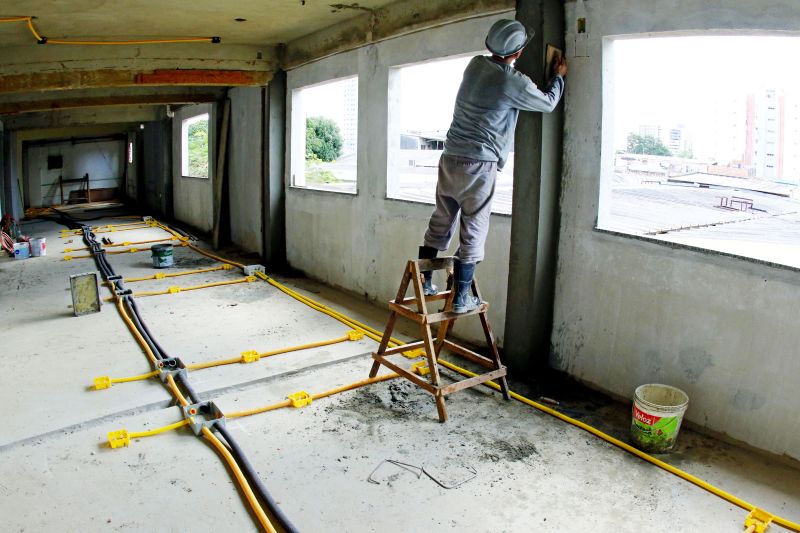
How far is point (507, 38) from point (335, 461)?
2507mm

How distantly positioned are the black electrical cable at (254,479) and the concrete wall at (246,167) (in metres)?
5.32

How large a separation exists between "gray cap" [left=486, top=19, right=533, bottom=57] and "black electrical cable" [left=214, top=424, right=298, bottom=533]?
2.60 meters

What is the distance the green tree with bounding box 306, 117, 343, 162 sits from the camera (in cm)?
1902

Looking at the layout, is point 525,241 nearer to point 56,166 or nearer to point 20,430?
point 20,430

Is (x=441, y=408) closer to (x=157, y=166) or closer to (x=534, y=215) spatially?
(x=534, y=215)

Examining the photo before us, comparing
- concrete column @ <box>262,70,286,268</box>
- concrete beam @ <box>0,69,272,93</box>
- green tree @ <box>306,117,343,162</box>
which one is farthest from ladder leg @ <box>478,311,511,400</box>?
green tree @ <box>306,117,343,162</box>

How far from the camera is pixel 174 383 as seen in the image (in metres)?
3.75

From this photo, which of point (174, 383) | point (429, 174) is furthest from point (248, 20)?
point (174, 383)

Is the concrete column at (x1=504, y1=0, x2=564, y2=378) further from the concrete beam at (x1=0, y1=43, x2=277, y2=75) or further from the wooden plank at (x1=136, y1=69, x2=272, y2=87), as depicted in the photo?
the wooden plank at (x1=136, y1=69, x2=272, y2=87)

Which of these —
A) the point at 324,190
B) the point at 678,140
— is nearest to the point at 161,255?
the point at 324,190

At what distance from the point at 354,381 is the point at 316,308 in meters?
1.88

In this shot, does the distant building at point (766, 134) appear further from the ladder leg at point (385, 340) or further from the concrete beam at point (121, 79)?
the concrete beam at point (121, 79)

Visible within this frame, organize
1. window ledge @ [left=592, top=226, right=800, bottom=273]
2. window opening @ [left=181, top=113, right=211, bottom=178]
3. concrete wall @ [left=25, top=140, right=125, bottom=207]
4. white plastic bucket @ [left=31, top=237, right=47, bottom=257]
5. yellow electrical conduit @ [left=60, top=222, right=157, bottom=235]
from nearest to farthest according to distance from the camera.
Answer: window ledge @ [left=592, top=226, right=800, bottom=273]
white plastic bucket @ [left=31, top=237, right=47, bottom=257]
yellow electrical conduit @ [left=60, top=222, right=157, bottom=235]
window opening @ [left=181, top=113, right=211, bottom=178]
concrete wall @ [left=25, top=140, right=125, bottom=207]

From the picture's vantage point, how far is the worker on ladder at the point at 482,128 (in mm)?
3102
